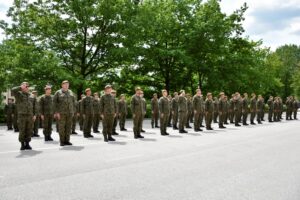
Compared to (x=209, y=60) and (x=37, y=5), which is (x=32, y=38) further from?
(x=209, y=60)

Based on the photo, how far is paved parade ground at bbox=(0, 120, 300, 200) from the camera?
6.12 meters

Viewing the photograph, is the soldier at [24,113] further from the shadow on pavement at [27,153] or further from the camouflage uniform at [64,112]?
the camouflage uniform at [64,112]

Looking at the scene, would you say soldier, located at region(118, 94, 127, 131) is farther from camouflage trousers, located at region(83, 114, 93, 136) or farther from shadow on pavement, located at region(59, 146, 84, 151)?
shadow on pavement, located at region(59, 146, 84, 151)

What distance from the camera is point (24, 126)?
11.6 meters

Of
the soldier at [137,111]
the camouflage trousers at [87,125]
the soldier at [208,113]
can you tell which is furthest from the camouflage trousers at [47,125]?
the soldier at [208,113]

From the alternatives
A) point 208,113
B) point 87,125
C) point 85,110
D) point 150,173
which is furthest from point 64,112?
point 208,113

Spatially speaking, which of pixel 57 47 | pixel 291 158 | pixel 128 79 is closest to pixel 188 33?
pixel 128 79

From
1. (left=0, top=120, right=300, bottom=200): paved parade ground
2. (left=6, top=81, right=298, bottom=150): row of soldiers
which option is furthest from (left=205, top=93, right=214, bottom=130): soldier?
(left=0, top=120, right=300, bottom=200): paved parade ground

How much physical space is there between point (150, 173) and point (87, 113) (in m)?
9.55

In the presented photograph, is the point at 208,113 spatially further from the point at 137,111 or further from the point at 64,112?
the point at 64,112

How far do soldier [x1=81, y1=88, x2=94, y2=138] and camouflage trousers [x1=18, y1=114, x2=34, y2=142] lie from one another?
176 inches

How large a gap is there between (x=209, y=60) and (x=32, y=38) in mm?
17186

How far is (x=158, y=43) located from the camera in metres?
39.5

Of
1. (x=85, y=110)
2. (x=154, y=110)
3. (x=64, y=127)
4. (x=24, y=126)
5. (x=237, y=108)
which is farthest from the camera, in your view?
(x=237, y=108)
